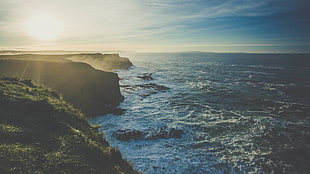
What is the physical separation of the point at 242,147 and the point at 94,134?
12.3 meters

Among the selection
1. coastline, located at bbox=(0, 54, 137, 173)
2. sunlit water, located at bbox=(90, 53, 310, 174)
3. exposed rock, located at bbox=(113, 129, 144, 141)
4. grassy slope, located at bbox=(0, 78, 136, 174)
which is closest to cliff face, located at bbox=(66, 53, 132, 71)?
sunlit water, located at bbox=(90, 53, 310, 174)

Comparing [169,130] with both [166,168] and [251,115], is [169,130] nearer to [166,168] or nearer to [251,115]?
[166,168]

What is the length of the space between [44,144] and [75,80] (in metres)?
18.3

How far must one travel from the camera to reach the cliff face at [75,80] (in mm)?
→ 20969

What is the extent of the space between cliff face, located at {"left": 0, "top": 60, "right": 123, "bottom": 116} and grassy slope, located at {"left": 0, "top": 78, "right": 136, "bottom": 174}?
489 inches

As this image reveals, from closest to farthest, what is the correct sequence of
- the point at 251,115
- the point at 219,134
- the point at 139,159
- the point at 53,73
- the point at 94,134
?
the point at 94,134, the point at 139,159, the point at 219,134, the point at 251,115, the point at 53,73

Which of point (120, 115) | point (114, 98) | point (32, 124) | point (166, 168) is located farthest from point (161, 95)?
point (32, 124)

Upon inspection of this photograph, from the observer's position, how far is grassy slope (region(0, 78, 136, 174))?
4520mm

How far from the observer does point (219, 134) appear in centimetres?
1574

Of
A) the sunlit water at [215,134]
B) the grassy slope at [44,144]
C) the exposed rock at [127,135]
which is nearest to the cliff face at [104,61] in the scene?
the sunlit water at [215,134]

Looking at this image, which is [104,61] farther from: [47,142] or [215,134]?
[47,142]

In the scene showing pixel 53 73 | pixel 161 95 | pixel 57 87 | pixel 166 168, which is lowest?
pixel 166 168

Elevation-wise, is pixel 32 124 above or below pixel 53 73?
below

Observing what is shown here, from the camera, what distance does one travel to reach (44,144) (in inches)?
Result: 224
